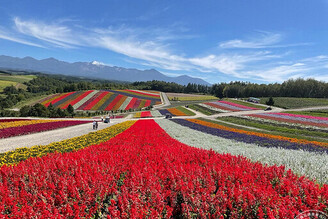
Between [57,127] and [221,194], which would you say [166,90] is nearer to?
[57,127]

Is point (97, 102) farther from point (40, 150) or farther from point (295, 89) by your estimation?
point (295, 89)

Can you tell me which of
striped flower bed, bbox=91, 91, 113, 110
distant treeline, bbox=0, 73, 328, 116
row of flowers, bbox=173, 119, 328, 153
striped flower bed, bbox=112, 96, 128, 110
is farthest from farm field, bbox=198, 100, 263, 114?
distant treeline, bbox=0, 73, 328, 116

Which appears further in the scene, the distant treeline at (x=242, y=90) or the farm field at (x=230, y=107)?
the distant treeline at (x=242, y=90)

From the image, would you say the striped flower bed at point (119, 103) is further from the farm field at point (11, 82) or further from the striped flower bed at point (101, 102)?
the farm field at point (11, 82)

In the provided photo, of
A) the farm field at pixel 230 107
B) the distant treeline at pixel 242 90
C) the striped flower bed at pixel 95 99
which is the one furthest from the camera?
the distant treeline at pixel 242 90

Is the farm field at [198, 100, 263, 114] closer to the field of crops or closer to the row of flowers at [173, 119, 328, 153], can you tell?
the field of crops

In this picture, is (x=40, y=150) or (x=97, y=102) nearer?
(x=40, y=150)

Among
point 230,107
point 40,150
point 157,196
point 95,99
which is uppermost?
point 157,196

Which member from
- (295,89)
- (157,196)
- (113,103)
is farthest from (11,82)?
(295,89)

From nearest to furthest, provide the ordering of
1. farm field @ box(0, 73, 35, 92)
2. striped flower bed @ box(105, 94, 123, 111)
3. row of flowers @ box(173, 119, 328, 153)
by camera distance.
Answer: row of flowers @ box(173, 119, 328, 153), striped flower bed @ box(105, 94, 123, 111), farm field @ box(0, 73, 35, 92)

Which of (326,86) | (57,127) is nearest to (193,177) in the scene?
(57,127)

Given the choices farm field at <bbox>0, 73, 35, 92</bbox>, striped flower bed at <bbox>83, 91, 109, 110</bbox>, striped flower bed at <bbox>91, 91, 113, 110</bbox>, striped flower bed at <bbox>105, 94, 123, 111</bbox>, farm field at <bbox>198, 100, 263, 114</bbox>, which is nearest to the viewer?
farm field at <bbox>198, 100, 263, 114</bbox>

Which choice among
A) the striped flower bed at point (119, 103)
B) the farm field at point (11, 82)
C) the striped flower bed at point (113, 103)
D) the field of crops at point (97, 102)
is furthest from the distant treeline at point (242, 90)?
the striped flower bed at point (119, 103)

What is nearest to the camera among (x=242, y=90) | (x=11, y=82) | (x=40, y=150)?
(x=40, y=150)
